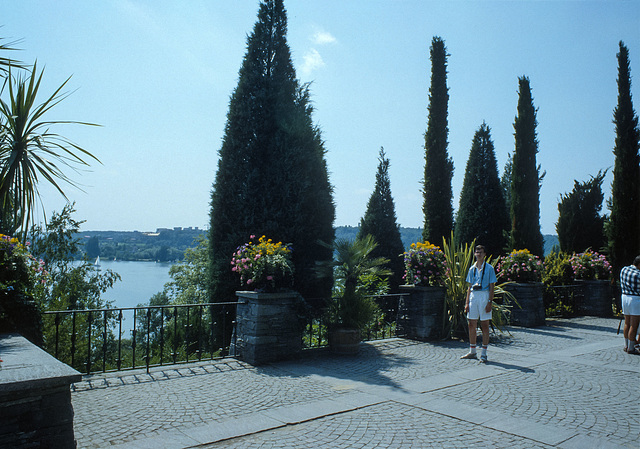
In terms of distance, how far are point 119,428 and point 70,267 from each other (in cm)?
1181

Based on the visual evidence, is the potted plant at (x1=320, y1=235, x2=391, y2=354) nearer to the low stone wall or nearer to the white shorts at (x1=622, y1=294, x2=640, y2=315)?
the white shorts at (x1=622, y1=294, x2=640, y2=315)

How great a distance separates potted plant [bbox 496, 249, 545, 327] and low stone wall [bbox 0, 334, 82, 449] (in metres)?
10.1

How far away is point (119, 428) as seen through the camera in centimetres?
401

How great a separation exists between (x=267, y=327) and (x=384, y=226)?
1150 cm

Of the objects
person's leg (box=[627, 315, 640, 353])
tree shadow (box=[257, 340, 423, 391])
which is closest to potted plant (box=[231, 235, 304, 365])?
tree shadow (box=[257, 340, 423, 391])

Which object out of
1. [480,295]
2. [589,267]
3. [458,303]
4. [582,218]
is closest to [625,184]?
[582,218]

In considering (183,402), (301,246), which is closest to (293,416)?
(183,402)

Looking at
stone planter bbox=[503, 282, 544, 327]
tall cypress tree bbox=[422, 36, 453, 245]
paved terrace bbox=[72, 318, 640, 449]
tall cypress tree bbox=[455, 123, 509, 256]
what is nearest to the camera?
paved terrace bbox=[72, 318, 640, 449]

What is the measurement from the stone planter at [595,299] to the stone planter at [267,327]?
1132cm

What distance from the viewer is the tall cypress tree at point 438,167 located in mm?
17156

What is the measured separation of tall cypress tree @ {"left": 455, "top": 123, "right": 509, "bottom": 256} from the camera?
18469mm

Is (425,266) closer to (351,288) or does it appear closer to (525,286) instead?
(351,288)

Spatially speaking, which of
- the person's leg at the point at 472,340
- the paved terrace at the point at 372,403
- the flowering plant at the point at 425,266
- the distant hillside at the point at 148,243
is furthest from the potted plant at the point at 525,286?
the distant hillside at the point at 148,243

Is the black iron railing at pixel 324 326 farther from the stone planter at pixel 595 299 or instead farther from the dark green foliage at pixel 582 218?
the dark green foliage at pixel 582 218
